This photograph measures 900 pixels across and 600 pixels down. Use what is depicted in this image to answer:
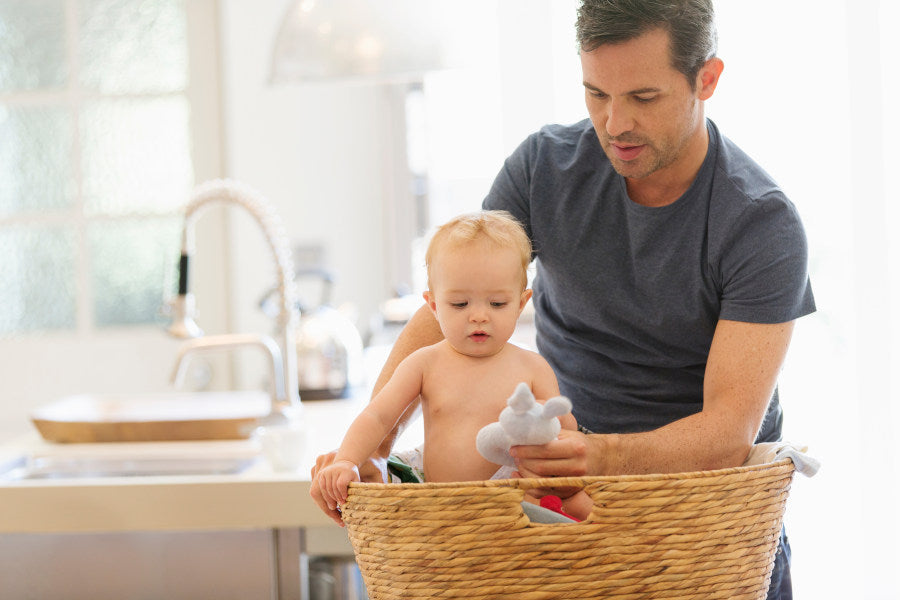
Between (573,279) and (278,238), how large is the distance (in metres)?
0.73

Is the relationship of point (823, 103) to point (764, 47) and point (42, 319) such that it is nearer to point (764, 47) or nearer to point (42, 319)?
point (764, 47)

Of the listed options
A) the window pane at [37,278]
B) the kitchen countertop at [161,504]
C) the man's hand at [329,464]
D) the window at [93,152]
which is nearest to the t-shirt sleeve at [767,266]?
the man's hand at [329,464]

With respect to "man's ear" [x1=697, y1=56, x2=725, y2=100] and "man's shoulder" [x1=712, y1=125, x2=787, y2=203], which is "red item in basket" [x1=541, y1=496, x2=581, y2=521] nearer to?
"man's shoulder" [x1=712, y1=125, x2=787, y2=203]

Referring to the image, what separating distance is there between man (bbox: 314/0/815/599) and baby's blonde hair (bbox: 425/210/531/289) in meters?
0.17

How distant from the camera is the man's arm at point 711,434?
100 cm

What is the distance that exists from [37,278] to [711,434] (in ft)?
7.65

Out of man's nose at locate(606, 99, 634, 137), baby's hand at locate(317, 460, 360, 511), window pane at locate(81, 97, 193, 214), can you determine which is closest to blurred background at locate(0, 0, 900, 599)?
window pane at locate(81, 97, 193, 214)

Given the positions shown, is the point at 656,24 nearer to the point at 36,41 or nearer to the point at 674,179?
the point at 674,179

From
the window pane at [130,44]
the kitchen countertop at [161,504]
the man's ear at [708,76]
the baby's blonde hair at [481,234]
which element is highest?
the window pane at [130,44]

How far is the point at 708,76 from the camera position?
4.10ft

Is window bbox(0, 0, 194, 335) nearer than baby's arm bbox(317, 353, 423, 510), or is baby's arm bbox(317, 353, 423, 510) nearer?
baby's arm bbox(317, 353, 423, 510)

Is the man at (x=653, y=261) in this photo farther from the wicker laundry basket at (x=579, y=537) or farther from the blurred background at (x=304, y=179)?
the blurred background at (x=304, y=179)

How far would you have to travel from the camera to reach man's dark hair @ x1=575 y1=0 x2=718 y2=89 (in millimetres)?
1161

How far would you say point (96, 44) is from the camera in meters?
2.80
